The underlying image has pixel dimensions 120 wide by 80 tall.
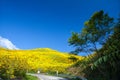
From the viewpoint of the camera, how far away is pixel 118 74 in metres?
15.3

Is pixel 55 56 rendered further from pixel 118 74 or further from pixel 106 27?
pixel 118 74

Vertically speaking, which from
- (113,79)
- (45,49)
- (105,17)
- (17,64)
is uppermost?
(45,49)

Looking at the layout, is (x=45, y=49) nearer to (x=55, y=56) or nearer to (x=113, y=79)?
(x=55, y=56)

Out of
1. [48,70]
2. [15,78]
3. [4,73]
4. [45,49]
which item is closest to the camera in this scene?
[4,73]

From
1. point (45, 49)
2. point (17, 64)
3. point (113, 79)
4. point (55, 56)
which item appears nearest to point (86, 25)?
point (17, 64)

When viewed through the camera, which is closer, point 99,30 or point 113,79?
point 113,79

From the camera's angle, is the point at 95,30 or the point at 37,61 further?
the point at 37,61

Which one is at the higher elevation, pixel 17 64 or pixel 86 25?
pixel 86 25

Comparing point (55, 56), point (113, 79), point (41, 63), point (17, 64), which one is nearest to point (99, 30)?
point (17, 64)

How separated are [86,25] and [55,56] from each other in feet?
73.3

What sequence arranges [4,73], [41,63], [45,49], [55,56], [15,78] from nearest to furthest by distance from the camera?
[4,73] → [15,78] → [41,63] → [55,56] → [45,49]

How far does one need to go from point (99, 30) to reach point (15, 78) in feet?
24.6

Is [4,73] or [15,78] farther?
[15,78]

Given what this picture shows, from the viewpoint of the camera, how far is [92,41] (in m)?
24.6
